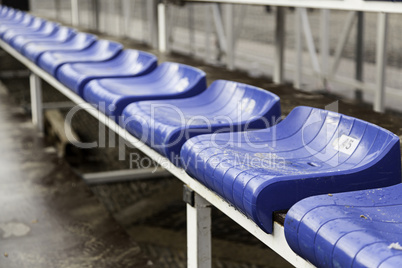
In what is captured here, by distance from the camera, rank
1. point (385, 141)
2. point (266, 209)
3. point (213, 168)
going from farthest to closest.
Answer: point (213, 168)
point (385, 141)
point (266, 209)

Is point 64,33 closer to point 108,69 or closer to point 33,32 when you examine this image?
point 33,32

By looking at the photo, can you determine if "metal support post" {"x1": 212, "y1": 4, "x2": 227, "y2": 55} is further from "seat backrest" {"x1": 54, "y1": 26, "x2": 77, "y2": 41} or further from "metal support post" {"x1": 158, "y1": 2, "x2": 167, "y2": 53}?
"seat backrest" {"x1": 54, "y1": 26, "x2": 77, "y2": 41}

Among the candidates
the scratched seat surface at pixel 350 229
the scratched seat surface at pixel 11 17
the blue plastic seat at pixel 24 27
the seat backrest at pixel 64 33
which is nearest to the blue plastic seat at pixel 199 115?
the scratched seat surface at pixel 350 229

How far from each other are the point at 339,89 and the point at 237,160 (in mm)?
5572

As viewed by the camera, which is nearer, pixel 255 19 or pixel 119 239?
pixel 119 239

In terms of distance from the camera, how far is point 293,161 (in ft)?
6.27

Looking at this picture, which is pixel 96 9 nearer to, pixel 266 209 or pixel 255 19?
pixel 255 19

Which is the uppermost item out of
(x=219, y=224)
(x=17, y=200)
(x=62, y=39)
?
(x=62, y=39)

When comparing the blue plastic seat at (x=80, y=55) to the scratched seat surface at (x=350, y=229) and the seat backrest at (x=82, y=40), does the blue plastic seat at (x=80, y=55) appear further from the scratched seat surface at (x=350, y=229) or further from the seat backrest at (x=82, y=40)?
the scratched seat surface at (x=350, y=229)

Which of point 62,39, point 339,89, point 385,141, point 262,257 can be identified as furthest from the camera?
point 339,89

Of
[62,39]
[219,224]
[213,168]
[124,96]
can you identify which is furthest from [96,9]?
[213,168]

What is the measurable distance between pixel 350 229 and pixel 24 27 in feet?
22.4

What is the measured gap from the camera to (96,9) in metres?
9.16

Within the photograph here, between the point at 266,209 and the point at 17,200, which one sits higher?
the point at 266,209
